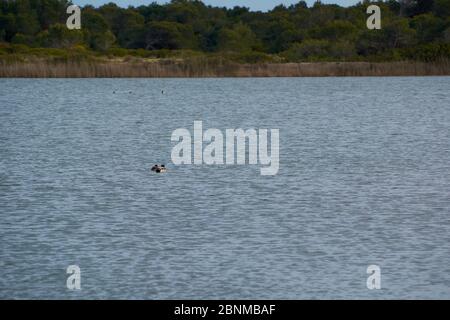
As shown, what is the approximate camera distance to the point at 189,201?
1981cm

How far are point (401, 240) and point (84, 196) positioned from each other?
6.57 metres

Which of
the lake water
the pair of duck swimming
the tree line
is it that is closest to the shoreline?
the tree line

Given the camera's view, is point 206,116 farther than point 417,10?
No

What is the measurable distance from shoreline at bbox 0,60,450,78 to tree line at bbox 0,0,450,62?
5.25 metres

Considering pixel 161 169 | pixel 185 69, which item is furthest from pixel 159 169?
pixel 185 69

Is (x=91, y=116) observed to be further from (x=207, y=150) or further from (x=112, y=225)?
(x=112, y=225)

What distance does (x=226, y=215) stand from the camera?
18.3 m

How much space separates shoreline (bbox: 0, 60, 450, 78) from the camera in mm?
68500

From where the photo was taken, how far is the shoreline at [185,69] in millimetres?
68500

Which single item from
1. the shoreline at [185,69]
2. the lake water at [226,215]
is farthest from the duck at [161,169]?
the shoreline at [185,69]

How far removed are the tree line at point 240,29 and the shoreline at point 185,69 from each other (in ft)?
17.2

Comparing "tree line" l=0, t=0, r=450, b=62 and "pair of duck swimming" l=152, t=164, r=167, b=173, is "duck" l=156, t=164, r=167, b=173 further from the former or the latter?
"tree line" l=0, t=0, r=450, b=62

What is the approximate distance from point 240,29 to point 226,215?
93143mm

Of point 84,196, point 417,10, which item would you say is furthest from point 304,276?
point 417,10
